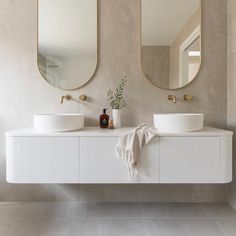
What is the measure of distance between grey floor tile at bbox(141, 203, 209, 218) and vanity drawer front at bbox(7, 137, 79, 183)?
822 mm

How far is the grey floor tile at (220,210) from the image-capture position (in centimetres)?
204

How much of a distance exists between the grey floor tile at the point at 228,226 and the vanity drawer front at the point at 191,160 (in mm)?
427

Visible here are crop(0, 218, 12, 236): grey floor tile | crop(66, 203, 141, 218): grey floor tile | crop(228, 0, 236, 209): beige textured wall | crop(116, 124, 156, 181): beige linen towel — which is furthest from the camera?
crop(228, 0, 236, 209): beige textured wall

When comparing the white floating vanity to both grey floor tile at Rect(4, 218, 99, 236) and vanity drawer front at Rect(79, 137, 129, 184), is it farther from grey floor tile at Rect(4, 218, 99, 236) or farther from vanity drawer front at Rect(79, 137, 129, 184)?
grey floor tile at Rect(4, 218, 99, 236)

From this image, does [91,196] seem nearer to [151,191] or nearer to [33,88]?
[151,191]

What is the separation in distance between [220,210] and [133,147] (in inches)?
46.1

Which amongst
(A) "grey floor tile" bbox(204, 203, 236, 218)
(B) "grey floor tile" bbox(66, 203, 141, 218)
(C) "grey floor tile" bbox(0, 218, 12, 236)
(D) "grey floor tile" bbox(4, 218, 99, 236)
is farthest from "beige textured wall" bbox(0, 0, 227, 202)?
(A) "grey floor tile" bbox(204, 203, 236, 218)

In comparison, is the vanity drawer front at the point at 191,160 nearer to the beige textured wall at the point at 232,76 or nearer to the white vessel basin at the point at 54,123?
the beige textured wall at the point at 232,76

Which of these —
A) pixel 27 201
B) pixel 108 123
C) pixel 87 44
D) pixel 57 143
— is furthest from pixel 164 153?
pixel 27 201

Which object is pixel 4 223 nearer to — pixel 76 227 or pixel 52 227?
pixel 52 227

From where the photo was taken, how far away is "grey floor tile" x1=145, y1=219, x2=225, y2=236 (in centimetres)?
176

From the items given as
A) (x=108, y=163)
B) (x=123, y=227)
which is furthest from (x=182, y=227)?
(x=108, y=163)

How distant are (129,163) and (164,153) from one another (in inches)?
11.3

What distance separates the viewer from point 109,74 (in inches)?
88.8
